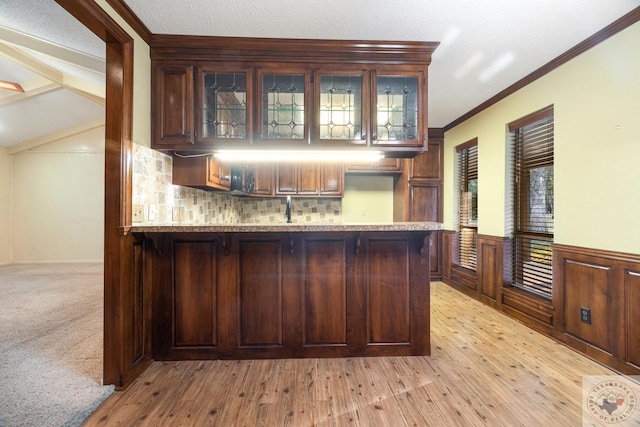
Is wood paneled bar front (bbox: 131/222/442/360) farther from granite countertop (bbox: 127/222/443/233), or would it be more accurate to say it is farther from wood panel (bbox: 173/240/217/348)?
granite countertop (bbox: 127/222/443/233)

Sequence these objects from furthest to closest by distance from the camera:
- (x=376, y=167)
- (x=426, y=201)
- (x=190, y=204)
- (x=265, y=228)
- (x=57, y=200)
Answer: (x=57, y=200)
(x=426, y=201)
(x=376, y=167)
(x=190, y=204)
(x=265, y=228)

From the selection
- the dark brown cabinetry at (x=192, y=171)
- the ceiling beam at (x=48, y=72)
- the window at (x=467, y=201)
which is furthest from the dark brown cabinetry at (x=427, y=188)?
the ceiling beam at (x=48, y=72)

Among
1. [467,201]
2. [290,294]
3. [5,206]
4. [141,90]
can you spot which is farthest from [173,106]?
[5,206]

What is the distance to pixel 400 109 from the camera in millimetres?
2238

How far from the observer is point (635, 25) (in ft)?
6.18

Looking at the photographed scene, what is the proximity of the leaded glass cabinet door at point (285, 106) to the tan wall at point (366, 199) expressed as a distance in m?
2.58

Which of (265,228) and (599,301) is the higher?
(265,228)

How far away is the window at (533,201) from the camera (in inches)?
106

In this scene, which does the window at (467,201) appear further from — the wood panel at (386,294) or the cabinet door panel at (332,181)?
the wood panel at (386,294)

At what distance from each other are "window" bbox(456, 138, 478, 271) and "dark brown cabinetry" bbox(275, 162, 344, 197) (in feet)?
6.18

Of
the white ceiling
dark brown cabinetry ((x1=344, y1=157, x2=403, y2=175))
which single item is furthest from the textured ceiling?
dark brown cabinetry ((x1=344, y1=157, x2=403, y2=175))

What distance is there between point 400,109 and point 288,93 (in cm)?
94

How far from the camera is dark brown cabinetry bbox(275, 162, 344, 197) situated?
4172mm

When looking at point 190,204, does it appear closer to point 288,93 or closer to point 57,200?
point 288,93
